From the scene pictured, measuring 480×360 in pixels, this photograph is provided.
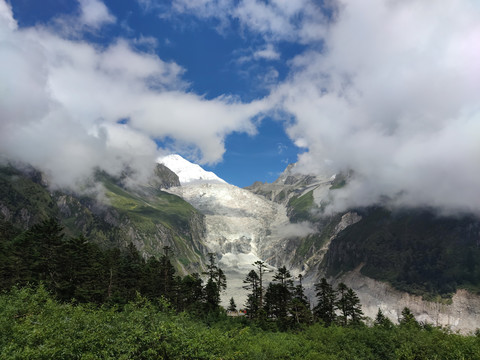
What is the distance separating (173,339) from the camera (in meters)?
20.6

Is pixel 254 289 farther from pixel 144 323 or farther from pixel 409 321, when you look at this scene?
pixel 144 323

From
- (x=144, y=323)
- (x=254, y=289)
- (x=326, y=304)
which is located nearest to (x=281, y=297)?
(x=254, y=289)

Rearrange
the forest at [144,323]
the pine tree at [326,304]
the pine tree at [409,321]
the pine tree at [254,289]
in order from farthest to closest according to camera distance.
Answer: the pine tree at [326,304]
the pine tree at [254,289]
the pine tree at [409,321]
the forest at [144,323]

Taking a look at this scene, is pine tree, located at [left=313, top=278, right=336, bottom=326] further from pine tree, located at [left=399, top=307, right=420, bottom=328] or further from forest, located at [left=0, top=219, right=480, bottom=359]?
pine tree, located at [left=399, top=307, right=420, bottom=328]

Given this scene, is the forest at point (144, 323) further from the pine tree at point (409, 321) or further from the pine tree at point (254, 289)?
the pine tree at point (409, 321)

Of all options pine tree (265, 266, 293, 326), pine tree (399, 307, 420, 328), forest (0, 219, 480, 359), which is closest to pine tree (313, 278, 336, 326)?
forest (0, 219, 480, 359)

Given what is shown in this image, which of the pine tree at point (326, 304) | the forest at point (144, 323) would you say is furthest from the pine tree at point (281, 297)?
the pine tree at point (326, 304)

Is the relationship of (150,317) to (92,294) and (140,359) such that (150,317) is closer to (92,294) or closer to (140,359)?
(140,359)

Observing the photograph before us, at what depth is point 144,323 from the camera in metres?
23.7

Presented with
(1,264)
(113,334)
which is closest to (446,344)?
(113,334)

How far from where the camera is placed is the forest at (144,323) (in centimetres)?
1961

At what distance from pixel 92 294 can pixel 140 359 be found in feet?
186

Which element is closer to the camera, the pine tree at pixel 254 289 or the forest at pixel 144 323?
the forest at pixel 144 323

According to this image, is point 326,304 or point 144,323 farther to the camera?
point 326,304
